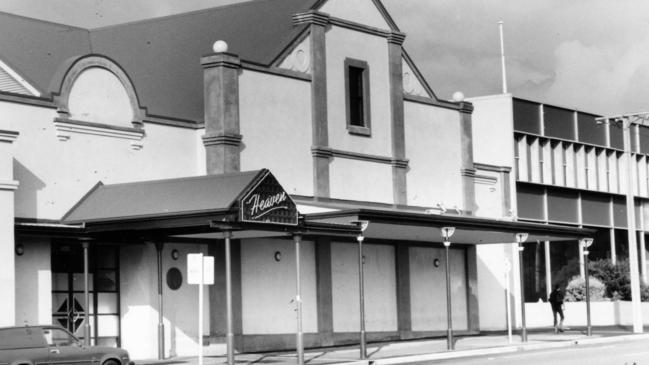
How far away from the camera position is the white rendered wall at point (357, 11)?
125 feet

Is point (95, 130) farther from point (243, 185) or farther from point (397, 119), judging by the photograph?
point (397, 119)

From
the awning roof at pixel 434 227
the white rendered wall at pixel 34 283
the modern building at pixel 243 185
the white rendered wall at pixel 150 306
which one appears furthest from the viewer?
the awning roof at pixel 434 227

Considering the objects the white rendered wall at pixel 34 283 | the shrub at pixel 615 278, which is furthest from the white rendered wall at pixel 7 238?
the shrub at pixel 615 278

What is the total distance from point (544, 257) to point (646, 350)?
2119cm

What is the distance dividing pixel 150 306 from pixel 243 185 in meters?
5.57

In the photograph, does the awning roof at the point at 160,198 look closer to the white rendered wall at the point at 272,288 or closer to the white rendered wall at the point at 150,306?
the white rendered wall at the point at 150,306

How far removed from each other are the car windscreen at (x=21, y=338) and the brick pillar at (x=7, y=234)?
143 inches

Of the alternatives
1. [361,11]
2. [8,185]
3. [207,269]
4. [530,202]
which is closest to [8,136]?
[8,185]

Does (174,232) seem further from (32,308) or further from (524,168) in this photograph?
(524,168)

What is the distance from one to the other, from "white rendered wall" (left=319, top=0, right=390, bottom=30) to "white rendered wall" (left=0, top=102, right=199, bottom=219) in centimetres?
734

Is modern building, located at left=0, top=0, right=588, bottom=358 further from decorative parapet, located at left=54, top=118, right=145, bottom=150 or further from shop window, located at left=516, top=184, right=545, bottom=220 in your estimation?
shop window, located at left=516, top=184, right=545, bottom=220

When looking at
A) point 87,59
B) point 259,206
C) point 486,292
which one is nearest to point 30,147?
point 87,59

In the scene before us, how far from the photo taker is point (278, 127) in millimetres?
35344

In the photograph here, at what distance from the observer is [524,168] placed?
51969 millimetres
